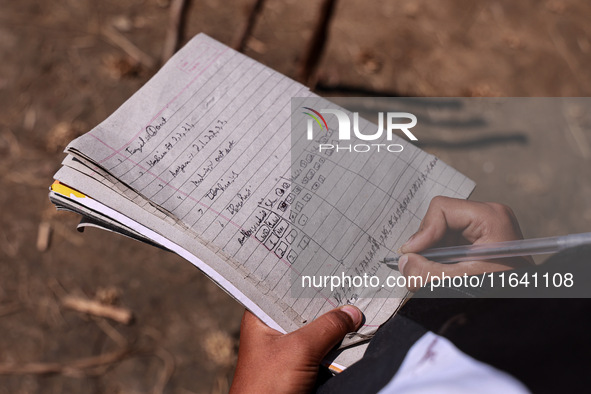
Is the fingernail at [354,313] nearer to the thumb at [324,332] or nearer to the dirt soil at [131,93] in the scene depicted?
the thumb at [324,332]

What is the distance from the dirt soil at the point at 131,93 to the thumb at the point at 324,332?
865 mm

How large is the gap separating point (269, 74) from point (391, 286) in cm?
51

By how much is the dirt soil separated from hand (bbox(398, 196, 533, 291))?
2.74 feet

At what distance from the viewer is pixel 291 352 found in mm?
738

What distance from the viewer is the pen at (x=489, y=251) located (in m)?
0.77

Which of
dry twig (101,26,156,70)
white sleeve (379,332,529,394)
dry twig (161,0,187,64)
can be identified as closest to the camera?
white sleeve (379,332,529,394)

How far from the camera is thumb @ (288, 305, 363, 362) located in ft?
2.39

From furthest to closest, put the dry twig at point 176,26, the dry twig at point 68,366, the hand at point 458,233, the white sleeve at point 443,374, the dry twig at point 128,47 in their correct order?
the dry twig at point 128,47, the dry twig at point 68,366, the dry twig at point 176,26, the hand at point 458,233, the white sleeve at point 443,374

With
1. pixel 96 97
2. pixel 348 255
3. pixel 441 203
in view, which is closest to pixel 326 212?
pixel 348 255

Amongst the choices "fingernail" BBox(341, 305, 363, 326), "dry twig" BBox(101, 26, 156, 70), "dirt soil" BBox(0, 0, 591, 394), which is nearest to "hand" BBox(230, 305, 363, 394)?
"fingernail" BBox(341, 305, 363, 326)

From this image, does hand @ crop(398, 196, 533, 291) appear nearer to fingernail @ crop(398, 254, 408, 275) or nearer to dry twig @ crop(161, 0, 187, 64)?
fingernail @ crop(398, 254, 408, 275)

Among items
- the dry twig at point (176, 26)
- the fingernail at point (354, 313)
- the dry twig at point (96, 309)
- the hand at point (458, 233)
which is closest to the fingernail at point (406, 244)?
the hand at point (458, 233)

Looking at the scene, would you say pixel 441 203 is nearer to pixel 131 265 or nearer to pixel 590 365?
pixel 590 365

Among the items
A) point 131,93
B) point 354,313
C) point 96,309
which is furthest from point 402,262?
point 131,93
